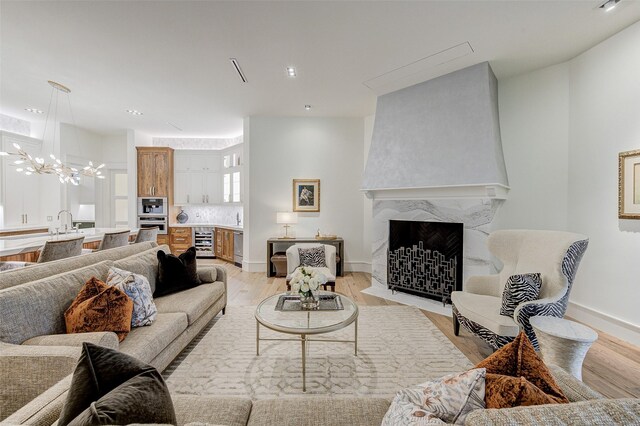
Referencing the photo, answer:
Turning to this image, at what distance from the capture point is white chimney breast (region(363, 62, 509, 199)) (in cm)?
327

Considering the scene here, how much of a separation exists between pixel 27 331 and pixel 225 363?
1.31 metres

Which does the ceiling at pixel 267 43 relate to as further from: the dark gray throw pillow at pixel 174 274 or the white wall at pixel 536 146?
the dark gray throw pillow at pixel 174 274

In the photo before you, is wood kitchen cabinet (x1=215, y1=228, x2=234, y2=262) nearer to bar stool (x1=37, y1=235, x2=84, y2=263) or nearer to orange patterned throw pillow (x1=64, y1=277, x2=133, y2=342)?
bar stool (x1=37, y1=235, x2=84, y2=263)

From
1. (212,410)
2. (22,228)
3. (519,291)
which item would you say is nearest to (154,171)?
(22,228)

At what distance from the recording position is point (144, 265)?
2.64m

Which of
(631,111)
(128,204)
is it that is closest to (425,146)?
(631,111)

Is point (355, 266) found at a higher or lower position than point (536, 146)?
lower

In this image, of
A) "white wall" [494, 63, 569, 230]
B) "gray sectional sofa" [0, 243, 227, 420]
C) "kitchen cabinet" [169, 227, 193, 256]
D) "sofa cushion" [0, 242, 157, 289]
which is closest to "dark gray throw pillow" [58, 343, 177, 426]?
"gray sectional sofa" [0, 243, 227, 420]

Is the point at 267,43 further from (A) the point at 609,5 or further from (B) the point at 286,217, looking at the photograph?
(A) the point at 609,5

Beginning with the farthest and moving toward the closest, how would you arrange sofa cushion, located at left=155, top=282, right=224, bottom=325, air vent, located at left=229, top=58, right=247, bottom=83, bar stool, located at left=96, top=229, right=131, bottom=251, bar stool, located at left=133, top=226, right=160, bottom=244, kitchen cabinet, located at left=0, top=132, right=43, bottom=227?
kitchen cabinet, located at left=0, top=132, right=43, bottom=227, bar stool, located at left=133, top=226, right=160, bottom=244, bar stool, located at left=96, top=229, right=131, bottom=251, air vent, located at left=229, top=58, right=247, bottom=83, sofa cushion, located at left=155, top=282, right=224, bottom=325

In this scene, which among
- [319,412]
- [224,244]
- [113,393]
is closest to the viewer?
[113,393]

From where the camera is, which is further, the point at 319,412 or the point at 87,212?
the point at 87,212

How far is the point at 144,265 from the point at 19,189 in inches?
212

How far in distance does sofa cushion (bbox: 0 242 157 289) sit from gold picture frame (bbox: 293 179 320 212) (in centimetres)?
300
